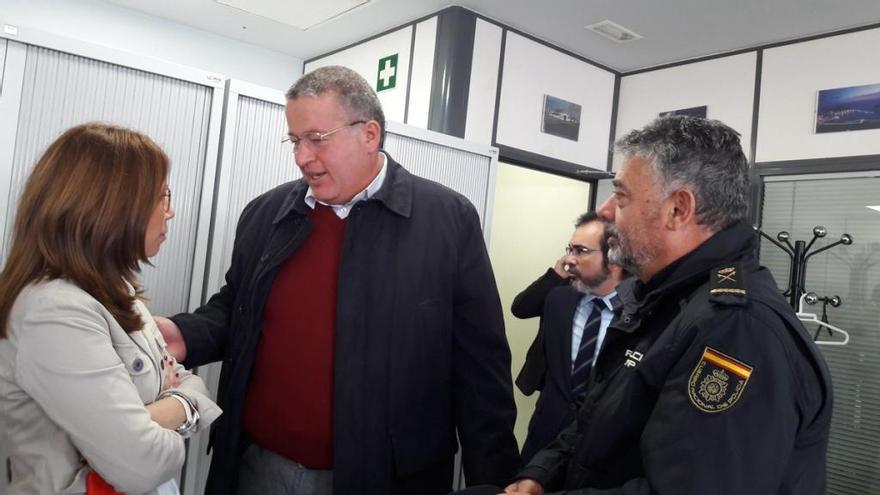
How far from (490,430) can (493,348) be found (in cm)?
23

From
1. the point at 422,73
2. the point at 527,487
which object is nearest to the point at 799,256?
the point at 422,73

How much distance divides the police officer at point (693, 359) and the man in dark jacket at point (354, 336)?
0.38 metres

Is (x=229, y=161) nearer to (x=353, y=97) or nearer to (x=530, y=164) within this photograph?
(x=353, y=97)

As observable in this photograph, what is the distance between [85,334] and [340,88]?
956 mm

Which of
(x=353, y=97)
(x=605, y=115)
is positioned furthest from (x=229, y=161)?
(x=605, y=115)

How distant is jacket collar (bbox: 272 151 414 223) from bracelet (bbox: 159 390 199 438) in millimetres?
636

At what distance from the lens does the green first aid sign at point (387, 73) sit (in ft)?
14.1

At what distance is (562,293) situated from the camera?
283cm

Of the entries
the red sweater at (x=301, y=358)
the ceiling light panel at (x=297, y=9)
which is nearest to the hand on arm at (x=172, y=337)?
the red sweater at (x=301, y=358)

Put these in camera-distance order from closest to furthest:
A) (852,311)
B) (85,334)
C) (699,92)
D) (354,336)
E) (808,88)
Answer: (85,334) → (354,336) → (852,311) → (808,88) → (699,92)

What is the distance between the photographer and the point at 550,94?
14.0 ft

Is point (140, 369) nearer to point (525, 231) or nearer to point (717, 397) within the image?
point (717, 397)

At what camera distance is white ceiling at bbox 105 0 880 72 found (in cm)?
346

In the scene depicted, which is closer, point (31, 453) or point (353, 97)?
point (31, 453)
